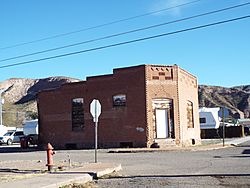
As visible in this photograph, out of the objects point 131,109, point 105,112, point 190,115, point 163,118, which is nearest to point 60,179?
point 131,109

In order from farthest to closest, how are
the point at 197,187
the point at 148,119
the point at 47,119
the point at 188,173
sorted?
the point at 47,119 < the point at 148,119 < the point at 188,173 < the point at 197,187

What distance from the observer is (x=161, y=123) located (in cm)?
3391

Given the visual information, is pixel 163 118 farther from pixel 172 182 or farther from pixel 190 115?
pixel 172 182

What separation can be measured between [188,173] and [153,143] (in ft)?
55.9

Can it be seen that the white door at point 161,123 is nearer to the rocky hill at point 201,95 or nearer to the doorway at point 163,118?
the doorway at point 163,118

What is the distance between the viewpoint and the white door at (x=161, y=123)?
33781 mm

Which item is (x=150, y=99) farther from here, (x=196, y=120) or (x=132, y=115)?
(x=196, y=120)

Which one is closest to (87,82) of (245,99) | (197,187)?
(197,187)

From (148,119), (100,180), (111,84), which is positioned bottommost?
(100,180)

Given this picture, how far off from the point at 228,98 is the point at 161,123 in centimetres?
13709

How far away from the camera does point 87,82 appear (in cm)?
3625

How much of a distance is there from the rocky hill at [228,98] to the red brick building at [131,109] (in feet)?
384

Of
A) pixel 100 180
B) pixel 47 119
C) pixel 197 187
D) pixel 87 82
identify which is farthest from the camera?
pixel 47 119

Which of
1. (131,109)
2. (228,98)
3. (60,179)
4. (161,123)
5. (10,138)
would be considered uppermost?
(228,98)
